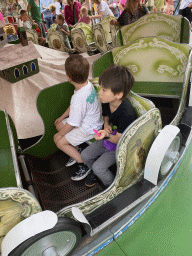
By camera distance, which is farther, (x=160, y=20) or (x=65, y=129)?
(x=160, y=20)

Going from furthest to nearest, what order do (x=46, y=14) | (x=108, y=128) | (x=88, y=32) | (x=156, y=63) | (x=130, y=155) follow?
(x=46, y=14), (x=88, y=32), (x=156, y=63), (x=108, y=128), (x=130, y=155)

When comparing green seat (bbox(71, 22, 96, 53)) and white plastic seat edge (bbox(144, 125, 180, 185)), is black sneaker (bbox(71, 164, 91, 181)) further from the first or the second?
green seat (bbox(71, 22, 96, 53))

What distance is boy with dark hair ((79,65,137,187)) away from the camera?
1.00 metres

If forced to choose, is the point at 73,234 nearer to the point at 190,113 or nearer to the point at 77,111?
the point at 77,111

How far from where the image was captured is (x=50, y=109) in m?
1.29

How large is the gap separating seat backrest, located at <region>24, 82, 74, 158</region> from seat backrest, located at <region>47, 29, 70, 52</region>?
1.57m

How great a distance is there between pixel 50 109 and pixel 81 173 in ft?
1.40

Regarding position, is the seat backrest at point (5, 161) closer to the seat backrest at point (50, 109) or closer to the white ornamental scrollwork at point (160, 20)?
the seat backrest at point (50, 109)

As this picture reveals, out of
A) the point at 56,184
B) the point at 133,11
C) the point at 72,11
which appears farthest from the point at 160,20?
the point at 72,11

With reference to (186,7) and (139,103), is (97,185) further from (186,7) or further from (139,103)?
(186,7)

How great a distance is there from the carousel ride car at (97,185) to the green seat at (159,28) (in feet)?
1.82

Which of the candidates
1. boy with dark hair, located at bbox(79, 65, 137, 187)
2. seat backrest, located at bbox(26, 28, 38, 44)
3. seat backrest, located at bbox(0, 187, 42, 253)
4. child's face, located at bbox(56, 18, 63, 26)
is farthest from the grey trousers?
child's face, located at bbox(56, 18, 63, 26)

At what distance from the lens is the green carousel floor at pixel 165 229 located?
948mm

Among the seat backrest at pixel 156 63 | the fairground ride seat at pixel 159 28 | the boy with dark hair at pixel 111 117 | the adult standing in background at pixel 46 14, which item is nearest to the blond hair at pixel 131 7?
the fairground ride seat at pixel 159 28
